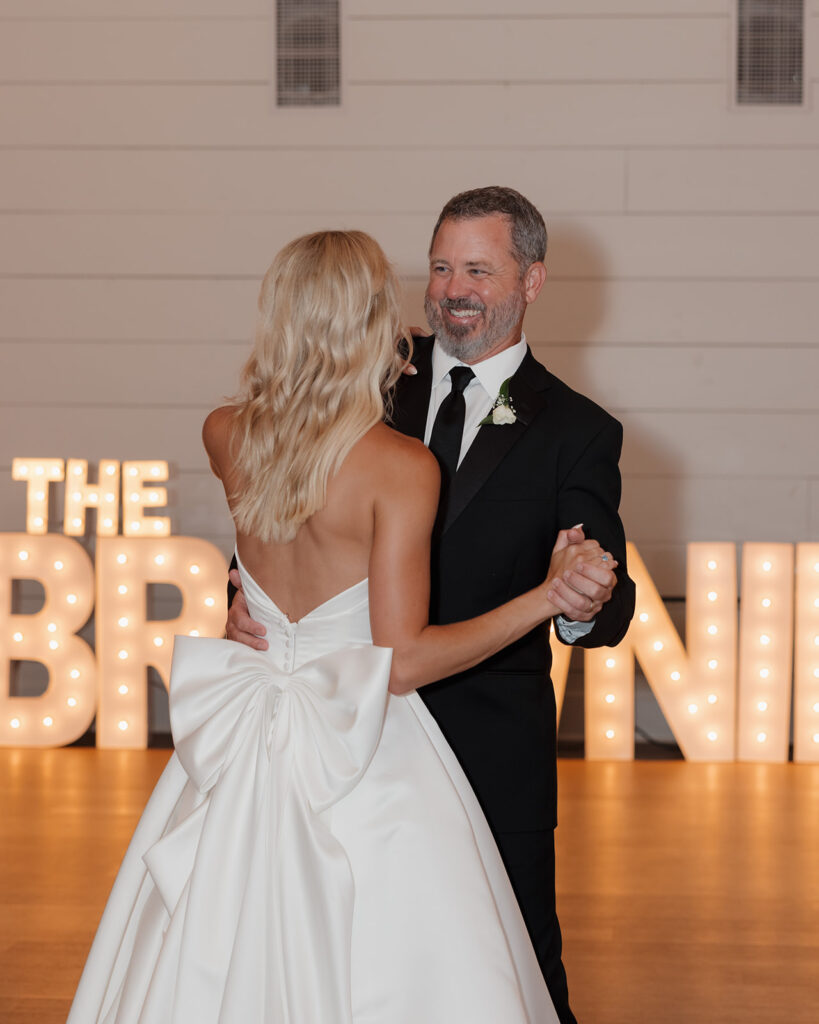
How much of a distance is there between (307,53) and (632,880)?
3078 mm

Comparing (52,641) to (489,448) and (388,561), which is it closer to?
(489,448)

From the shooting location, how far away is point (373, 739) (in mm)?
1632

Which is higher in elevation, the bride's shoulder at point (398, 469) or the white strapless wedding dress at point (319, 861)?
the bride's shoulder at point (398, 469)

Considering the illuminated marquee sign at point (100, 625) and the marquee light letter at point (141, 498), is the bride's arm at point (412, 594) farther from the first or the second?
the marquee light letter at point (141, 498)

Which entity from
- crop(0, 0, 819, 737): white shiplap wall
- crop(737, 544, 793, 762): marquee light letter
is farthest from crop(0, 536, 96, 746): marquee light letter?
crop(737, 544, 793, 762): marquee light letter

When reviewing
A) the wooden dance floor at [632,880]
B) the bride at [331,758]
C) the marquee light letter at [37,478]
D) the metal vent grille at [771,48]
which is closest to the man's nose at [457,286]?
→ the bride at [331,758]

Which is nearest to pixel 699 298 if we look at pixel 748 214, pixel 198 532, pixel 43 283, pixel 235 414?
pixel 748 214

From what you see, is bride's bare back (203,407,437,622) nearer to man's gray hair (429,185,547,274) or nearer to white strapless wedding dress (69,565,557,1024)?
white strapless wedding dress (69,565,557,1024)

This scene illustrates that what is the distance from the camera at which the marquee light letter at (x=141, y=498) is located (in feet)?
14.5

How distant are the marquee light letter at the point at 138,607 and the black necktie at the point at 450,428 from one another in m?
2.30

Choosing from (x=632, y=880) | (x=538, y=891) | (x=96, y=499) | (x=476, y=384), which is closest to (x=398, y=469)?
(x=476, y=384)

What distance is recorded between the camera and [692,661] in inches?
165

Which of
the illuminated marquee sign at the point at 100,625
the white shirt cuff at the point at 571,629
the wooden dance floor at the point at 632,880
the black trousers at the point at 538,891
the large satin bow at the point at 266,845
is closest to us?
the large satin bow at the point at 266,845

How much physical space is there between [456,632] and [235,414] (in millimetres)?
431
